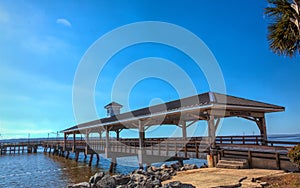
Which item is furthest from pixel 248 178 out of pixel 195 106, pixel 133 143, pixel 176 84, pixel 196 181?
pixel 133 143

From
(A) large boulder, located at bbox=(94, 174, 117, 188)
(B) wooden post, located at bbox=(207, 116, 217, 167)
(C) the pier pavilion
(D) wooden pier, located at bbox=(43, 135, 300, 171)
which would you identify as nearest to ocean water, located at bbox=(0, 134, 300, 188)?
(D) wooden pier, located at bbox=(43, 135, 300, 171)

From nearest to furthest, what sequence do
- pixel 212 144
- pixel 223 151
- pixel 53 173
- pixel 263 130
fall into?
pixel 223 151
pixel 212 144
pixel 263 130
pixel 53 173

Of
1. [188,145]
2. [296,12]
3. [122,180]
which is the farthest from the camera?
[188,145]

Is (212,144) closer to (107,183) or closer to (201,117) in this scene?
(201,117)

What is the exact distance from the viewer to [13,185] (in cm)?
1670

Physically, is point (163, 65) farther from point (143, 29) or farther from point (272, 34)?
point (272, 34)

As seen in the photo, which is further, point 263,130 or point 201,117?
point 263,130

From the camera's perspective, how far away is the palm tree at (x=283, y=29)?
8648mm

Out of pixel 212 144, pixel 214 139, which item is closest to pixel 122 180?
pixel 212 144

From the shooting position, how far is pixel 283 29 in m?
9.05

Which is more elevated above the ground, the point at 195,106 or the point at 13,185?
the point at 195,106

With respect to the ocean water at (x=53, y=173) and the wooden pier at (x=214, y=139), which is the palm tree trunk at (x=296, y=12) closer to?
the wooden pier at (x=214, y=139)

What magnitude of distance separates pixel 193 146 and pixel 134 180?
221 inches

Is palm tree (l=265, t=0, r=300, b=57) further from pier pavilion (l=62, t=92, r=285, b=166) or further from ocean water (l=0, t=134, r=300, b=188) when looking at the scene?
ocean water (l=0, t=134, r=300, b=188)
